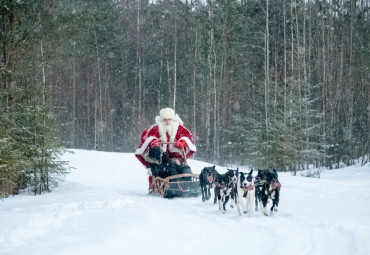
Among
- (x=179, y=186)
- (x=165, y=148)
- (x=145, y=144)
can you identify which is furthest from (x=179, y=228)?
(x=165, y=148)

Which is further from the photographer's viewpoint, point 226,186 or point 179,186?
point 179,186

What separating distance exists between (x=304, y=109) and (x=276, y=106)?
1.96m

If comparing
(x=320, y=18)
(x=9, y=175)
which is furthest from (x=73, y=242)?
(x=320, y=18)

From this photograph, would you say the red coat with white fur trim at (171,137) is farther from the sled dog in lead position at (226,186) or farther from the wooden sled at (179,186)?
the sled dog in lead position at (226,186)

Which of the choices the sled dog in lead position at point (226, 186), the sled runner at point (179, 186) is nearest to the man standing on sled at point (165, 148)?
the sled runner at point (179, 186)

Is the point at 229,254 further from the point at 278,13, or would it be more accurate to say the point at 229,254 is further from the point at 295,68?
the point at 278,13

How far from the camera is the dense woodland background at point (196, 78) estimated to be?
10.9 meters

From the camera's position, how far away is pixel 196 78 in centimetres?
3234

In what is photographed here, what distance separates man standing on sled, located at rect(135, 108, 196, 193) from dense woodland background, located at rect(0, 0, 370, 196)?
2.32m

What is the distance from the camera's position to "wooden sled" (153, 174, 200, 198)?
903cm

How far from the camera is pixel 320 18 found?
2720 centimetres

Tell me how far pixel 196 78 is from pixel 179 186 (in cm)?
2387

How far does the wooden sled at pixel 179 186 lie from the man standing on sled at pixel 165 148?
19.2 inches

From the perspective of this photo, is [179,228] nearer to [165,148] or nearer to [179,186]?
[179,186]
